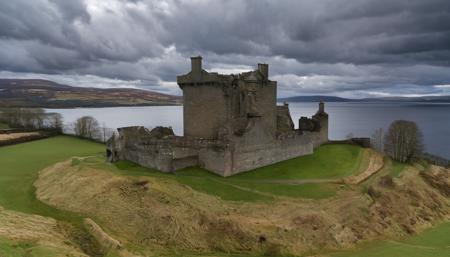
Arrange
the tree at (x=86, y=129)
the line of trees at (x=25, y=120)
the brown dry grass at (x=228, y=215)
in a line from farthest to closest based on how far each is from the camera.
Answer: the line of trees at (x=25, y=120), the tree at (x=86, y=129), the brown dry grass at (x=228, y=215)

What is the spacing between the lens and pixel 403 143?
4550cm

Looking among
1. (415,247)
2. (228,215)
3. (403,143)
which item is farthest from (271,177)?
(403,143)

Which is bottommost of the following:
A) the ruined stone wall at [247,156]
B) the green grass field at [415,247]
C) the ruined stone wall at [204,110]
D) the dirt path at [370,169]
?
the green grass field at [415,247]

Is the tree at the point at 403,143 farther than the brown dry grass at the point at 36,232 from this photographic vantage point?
Yes

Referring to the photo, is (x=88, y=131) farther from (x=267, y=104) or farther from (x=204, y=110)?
(x=267, y=104)

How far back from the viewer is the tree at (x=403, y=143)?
45.1 m

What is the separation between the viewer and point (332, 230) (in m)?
25.8

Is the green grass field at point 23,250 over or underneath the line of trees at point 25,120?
underneath

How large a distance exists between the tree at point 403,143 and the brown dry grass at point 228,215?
44.0 ft

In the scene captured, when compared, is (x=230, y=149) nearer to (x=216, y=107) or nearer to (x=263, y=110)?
(x=216, y=107)

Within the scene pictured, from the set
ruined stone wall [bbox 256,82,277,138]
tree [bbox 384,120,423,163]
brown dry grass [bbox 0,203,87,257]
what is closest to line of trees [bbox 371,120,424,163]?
tree [bbox 384,120,423,163]

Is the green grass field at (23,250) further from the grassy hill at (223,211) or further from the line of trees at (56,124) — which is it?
the line of trees at (56,124)

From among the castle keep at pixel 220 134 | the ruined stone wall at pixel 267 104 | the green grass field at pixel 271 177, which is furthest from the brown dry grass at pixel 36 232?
the ruined stone wall at pixel 267 104

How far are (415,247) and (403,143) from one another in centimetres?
2431
